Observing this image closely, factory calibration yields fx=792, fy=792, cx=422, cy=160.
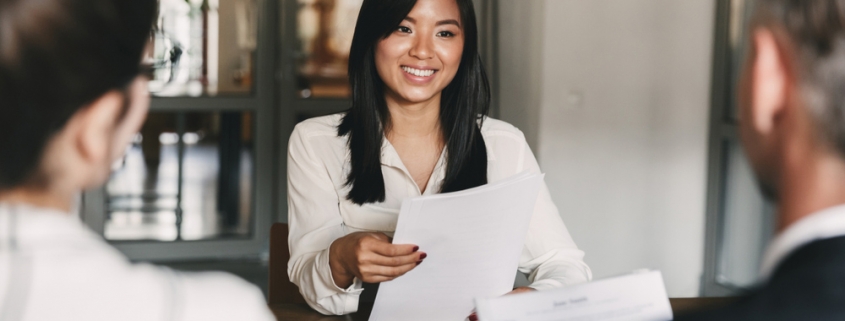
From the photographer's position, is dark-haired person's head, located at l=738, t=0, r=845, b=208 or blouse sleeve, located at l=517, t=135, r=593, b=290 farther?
blouse sleeve, located at l=517, t=135, r=593, b=290

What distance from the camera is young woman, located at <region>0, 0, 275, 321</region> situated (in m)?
0.47

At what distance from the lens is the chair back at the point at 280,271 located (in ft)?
5.25

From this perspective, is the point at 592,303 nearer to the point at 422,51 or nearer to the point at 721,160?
the point at 422,51

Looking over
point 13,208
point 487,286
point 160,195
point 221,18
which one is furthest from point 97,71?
point 160,195

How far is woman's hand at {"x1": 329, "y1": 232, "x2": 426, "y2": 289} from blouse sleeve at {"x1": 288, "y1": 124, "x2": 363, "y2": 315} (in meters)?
0.08

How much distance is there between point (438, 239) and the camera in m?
1.23

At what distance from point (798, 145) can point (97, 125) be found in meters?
0.48

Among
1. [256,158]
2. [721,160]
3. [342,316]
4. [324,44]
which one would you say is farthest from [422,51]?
[324,44]

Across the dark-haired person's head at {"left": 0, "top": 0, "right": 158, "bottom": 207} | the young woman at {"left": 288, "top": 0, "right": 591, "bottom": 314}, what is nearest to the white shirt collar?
the dark-haired person's head at {"left": 0, "top": 0, "right": 158, "bottom": 207}

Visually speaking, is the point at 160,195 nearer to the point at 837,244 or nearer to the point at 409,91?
the point at 409,91

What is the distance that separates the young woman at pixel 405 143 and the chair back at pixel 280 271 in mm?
51

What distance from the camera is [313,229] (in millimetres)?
1564

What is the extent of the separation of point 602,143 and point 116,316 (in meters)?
3.17

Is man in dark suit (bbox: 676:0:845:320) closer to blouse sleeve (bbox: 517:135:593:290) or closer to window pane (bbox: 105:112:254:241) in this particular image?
blouse sleeve (bbox: 517:135:593:290)
